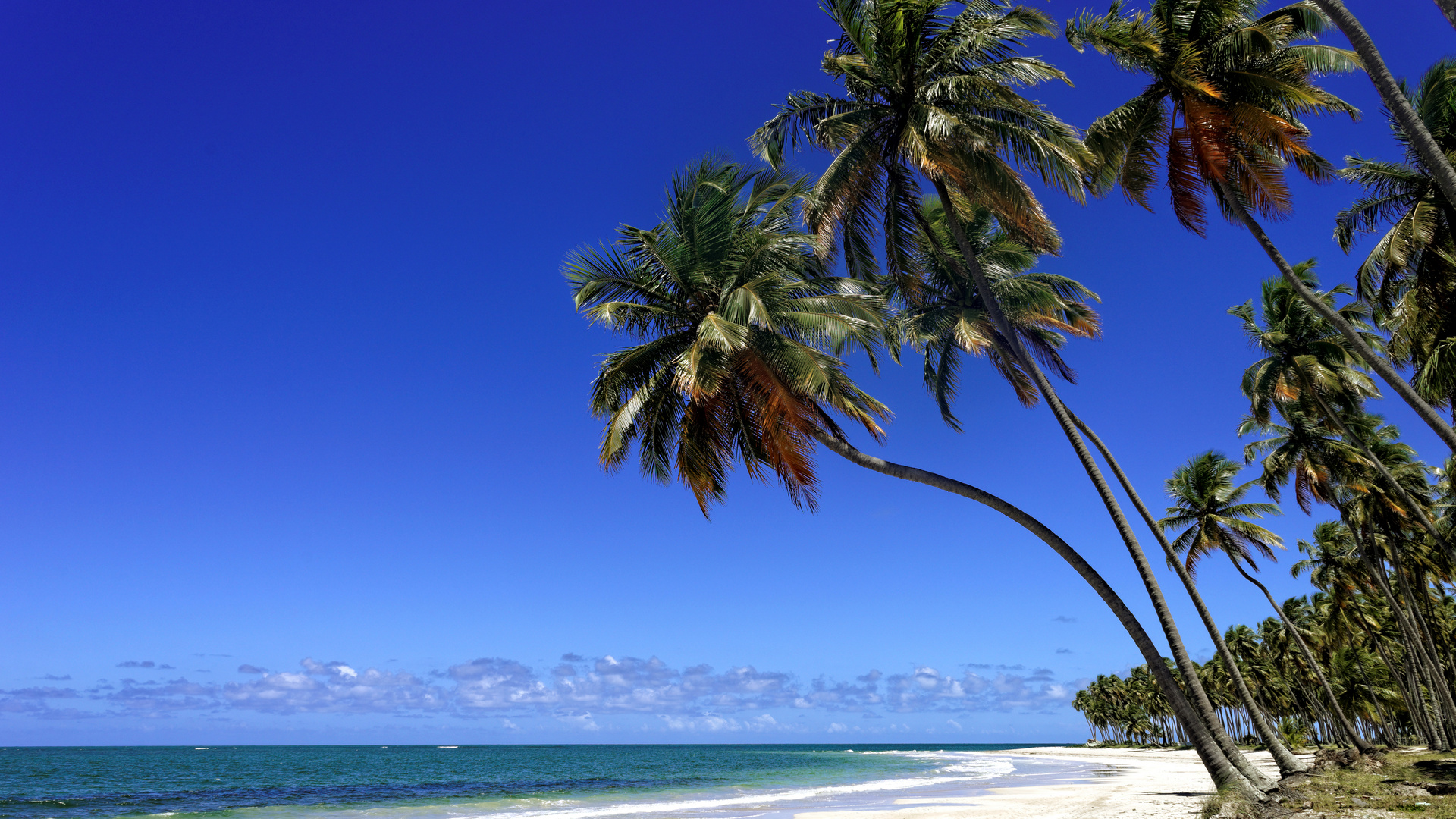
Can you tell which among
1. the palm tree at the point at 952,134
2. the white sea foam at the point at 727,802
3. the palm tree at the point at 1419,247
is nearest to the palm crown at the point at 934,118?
the palm tree at the point at 952,134

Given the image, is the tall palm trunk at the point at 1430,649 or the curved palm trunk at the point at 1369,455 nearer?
the curved palm trunk at the point at 1369,455

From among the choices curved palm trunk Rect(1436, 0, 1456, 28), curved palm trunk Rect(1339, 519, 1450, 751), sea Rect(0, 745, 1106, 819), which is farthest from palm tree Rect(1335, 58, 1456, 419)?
sea Rect(0, 745, 1106, 819)

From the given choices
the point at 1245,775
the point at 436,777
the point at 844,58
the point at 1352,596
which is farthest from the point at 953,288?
the point at 436,777

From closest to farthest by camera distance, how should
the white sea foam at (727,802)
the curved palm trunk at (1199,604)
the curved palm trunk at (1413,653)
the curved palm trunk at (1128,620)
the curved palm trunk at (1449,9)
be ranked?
1. the curved palm trunk at (1449,9)
2. the curved palm trunk at (1128,620)
3. the curved palm trunk at (1199,604)
4. the white sea foam at (727,802)
5. the curved palm trunk at (1413,653)

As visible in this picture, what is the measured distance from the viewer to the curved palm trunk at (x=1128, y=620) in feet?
33.7

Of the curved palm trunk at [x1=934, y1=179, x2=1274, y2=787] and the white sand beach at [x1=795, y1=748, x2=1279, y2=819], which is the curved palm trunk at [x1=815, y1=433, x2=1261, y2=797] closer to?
the curved palm trunk at [x1=934, y1=179, x2=1274, y2=787]

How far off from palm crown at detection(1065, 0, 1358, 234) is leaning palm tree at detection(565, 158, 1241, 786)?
5.32m

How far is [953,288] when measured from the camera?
1666cm

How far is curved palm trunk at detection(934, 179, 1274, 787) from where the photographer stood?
10648 mm

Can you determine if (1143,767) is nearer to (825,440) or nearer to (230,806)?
(825,440)

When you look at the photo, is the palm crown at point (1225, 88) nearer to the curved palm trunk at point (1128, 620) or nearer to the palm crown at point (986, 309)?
the palm crown at point (986, 309)

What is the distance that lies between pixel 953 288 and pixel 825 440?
6340mm

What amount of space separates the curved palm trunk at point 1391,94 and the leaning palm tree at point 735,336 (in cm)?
608

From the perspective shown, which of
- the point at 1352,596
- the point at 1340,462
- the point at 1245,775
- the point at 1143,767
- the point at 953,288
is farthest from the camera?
the point at 1143,767
